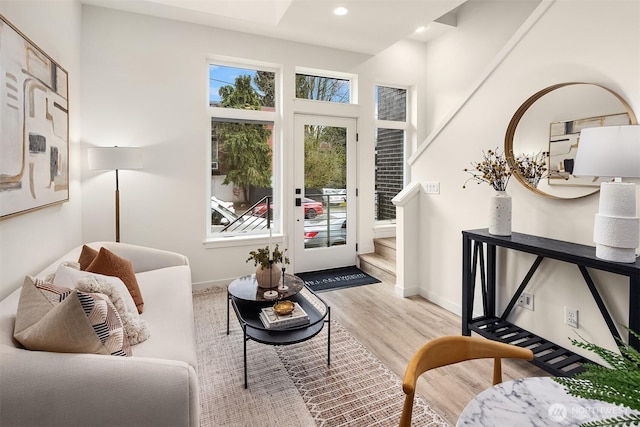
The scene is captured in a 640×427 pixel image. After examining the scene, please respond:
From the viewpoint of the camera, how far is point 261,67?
4.27 m

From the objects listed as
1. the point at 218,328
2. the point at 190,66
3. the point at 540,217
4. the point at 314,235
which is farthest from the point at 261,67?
the point at 540,217

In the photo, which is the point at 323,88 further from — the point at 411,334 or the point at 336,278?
the point at 411,334

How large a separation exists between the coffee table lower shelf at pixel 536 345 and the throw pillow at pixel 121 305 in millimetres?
2236

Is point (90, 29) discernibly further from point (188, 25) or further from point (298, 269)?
point (298, 269)

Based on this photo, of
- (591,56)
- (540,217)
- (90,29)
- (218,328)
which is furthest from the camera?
(90,29)

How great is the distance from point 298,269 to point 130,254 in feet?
6.88

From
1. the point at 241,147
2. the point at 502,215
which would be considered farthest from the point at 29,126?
the point at 502,215

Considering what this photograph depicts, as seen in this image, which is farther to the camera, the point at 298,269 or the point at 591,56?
the point at 298,269

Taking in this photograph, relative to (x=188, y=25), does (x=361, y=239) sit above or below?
below

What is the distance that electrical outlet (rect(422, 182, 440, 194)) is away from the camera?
3.43 metres

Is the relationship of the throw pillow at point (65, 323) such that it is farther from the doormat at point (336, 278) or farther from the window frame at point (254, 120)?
the doormat at point (336, 278)

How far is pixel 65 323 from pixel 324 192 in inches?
140

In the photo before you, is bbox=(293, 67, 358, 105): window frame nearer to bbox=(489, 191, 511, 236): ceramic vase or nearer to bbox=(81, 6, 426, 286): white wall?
bbox=(81, 6, 426, 286): white wall

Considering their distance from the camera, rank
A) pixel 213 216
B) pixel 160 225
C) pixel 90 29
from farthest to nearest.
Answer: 1. pixel 213 216
2. pixel 160 225
3. pixel 90 29
